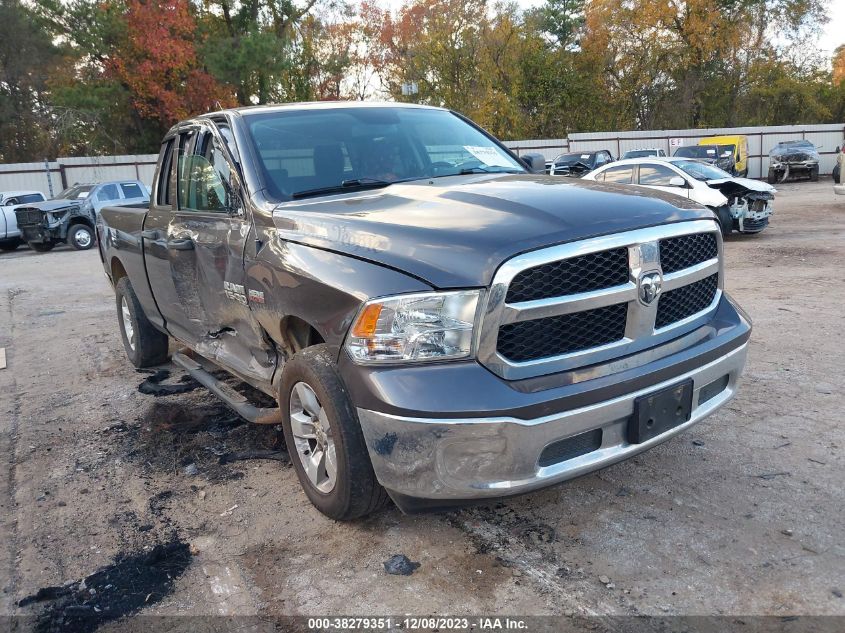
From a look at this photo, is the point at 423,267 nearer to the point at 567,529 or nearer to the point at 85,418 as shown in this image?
the point at 567,529

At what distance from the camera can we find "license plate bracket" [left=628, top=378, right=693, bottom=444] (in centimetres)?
273

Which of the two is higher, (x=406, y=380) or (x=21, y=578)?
(x=406, y=380)

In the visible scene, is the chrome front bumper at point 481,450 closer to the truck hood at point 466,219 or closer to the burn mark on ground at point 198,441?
the truck hood at point 466,219

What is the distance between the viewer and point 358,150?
13.0 feet

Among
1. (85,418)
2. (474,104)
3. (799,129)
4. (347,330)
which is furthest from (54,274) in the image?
(799,129)

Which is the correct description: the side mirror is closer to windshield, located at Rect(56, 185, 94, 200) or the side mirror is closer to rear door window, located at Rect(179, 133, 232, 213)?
rear door window, located at Rect(179, 133, 232, 213)

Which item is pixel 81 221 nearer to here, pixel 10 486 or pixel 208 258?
pixel 10 486

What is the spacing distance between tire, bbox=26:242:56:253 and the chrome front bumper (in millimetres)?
18089

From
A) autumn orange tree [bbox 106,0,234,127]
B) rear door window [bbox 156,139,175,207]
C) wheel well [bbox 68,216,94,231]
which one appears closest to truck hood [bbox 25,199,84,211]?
wheel well [bbox 68,216,94,231]

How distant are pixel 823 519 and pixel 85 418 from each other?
4545mm

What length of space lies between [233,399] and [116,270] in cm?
296

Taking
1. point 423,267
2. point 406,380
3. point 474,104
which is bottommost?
point 406,380

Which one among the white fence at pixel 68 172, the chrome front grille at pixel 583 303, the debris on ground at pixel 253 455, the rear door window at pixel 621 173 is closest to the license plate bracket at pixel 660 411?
the chrome front grille at pixel 583 303

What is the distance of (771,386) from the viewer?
4773 millimetres
